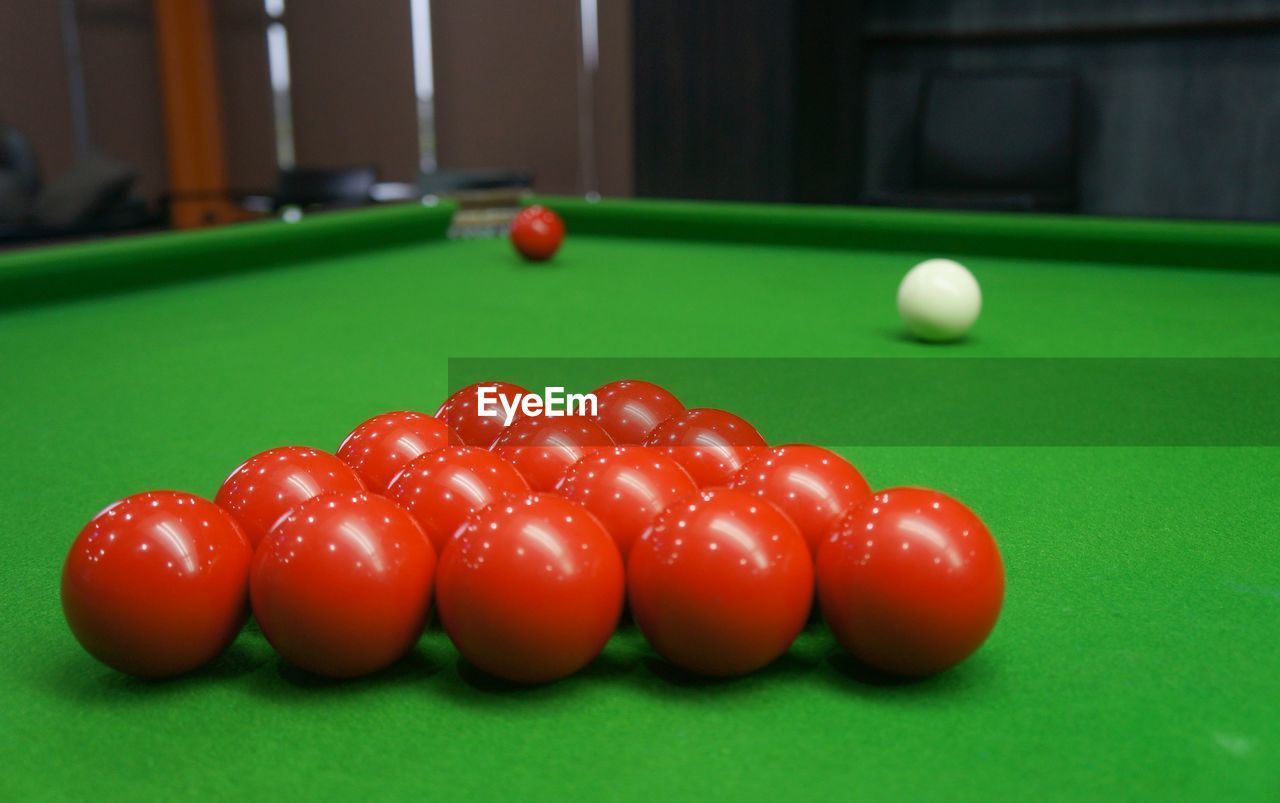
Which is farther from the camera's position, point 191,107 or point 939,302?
point 191,107

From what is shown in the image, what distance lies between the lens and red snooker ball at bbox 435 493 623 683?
91cm

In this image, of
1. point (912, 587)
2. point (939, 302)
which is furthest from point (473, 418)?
point (939, 302)

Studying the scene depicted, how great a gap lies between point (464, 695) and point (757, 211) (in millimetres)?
2943

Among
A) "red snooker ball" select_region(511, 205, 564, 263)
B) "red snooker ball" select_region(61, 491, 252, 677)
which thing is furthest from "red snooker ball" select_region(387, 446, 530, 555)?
"red snooker ball" select_region(511, 205, 564, 263)

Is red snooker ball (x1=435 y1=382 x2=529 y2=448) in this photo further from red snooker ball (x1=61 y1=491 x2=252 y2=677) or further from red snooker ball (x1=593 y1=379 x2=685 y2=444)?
red snooker ball (x1=61 y1=491 x2=252 y2=677)

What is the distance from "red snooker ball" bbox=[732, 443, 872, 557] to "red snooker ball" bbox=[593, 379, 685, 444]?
26 cm

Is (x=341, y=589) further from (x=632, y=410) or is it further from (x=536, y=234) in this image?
(x=536, y=234)

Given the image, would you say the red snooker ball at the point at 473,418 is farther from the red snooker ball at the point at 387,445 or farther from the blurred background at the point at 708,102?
the blurred background at the point at 708,102

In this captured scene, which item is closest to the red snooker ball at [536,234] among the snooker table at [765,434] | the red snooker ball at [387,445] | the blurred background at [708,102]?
the snooker table at [765,434]

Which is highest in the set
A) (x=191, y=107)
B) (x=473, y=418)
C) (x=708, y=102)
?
(x=191, y=107)

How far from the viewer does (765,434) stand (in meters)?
1.76

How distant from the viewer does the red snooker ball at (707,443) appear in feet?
4.06

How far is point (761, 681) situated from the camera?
932 mm

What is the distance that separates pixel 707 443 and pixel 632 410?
18 centimetres
